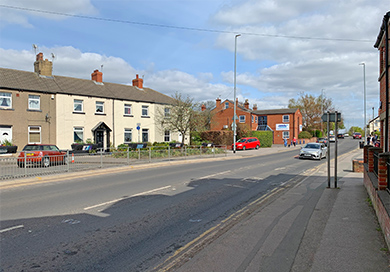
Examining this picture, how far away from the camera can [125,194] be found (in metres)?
9.63

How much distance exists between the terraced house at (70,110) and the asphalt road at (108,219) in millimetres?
16515

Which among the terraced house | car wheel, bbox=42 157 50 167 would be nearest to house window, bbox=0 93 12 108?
the terraced house

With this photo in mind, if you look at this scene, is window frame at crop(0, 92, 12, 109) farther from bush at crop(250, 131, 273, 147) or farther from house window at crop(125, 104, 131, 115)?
bush at crop(250, 131, 273, 147)

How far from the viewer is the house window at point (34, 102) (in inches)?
1027

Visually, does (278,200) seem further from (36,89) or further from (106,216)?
(36,89)

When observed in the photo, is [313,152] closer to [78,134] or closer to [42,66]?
[78,134]

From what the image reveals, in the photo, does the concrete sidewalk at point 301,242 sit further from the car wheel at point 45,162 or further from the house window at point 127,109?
the house window at point 127,109

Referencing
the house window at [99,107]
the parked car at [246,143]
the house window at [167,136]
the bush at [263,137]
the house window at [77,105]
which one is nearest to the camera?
the house window at [77,105]

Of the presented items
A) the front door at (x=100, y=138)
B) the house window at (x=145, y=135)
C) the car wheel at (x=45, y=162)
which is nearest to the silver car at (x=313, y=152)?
the house window at (x=145, y=135)

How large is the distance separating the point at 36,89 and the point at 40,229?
78.3 ft

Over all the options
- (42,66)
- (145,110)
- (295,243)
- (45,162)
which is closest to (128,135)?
(145,110)

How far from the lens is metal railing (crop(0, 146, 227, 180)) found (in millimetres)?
12296

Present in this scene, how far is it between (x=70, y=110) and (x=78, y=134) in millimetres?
2445

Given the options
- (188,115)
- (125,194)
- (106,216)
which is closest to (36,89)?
(188,115)
